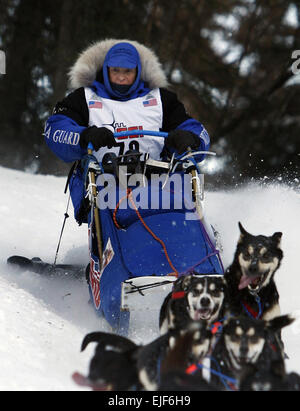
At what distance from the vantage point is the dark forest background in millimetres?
11477

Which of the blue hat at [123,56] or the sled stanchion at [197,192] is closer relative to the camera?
the sled stanchion at [197,192]

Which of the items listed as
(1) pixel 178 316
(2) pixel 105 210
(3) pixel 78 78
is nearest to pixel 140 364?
(1) pixel 178 316

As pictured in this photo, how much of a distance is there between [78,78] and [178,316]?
2678mm

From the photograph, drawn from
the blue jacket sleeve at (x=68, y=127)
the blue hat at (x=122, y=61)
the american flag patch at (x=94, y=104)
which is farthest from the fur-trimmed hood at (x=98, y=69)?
the american flag patch at (x=94, y=104)

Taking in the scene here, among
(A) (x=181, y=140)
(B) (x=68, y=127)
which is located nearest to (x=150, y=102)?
(B) (x=68, y=127)

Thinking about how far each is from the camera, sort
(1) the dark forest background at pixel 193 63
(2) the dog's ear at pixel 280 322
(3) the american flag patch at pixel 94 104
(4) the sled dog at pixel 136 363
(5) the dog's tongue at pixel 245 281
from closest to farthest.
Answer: (4) the sled dog at pixel 136 363 < (2) the dog's ear at pixel 280 322 < (5) the dog's tongue at pixel 245 281 < (3) the american flag patch at pixel 94 104 < (1) the dark forest background at pixel 193 63

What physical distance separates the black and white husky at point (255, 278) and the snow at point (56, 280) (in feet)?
1.55

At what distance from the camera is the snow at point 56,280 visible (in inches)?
109

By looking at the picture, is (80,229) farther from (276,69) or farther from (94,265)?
(276,69)

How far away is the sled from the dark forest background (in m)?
7.38

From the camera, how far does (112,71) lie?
4.67 metres

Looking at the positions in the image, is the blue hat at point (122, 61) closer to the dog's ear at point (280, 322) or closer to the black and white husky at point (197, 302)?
the black and white husky at point (197, 302)

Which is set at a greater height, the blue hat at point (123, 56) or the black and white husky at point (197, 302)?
the blue hat at point (123, 56)

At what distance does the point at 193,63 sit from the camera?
1230 cm
